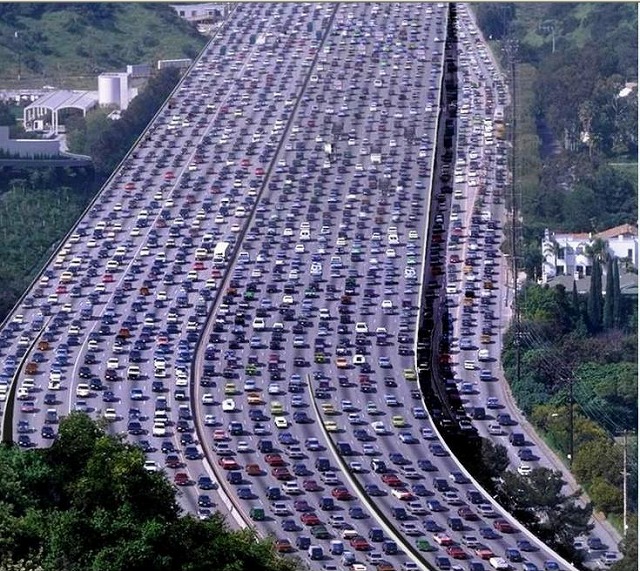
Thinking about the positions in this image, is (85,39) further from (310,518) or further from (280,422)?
(310,518)

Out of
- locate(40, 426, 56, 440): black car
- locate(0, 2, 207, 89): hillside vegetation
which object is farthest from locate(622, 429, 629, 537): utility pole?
locate(0, 2, 207, 89): hillside vegetation

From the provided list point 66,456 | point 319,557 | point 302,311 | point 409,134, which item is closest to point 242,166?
point 409,134

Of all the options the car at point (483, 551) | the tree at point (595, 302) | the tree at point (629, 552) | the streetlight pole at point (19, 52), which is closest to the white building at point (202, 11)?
the streetlight pole at point (19, 52)

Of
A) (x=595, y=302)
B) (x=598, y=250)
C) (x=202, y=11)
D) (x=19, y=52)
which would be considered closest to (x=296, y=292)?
(x=595, y=302)

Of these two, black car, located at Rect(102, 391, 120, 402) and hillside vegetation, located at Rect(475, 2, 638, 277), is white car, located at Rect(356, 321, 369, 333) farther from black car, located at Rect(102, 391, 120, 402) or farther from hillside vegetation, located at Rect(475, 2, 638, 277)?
hillside vegetation, located at Rect(475, 2, 638, 277)

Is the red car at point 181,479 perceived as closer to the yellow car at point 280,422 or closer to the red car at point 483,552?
the yellow car at point 280,422
